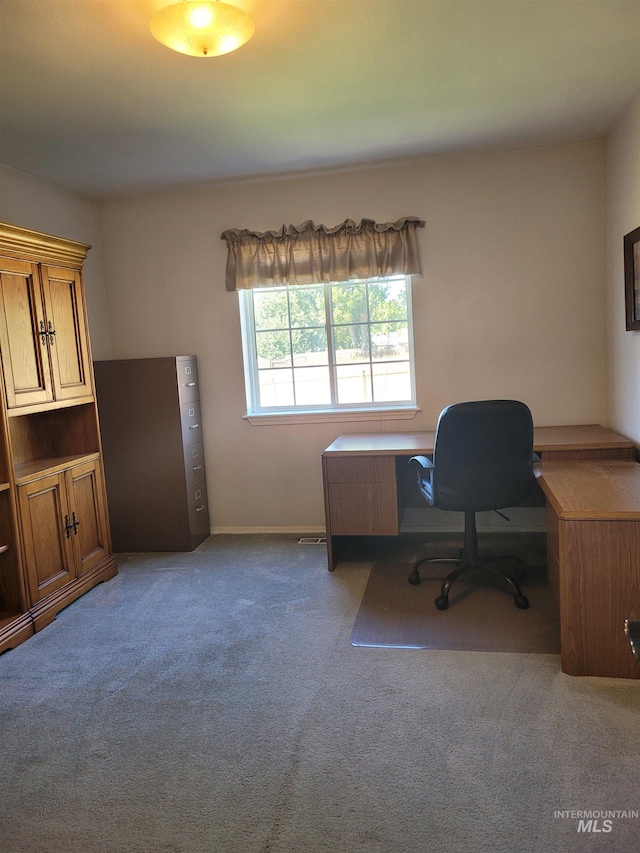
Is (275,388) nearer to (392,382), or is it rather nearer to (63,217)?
(392,382)

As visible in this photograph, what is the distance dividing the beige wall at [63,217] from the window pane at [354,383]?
1.78 meters

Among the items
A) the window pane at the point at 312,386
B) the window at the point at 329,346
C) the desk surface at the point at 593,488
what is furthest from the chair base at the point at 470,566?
the window pane at the point at 312,386

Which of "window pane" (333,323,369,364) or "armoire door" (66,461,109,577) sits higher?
"window pane" (333,323,369,364)

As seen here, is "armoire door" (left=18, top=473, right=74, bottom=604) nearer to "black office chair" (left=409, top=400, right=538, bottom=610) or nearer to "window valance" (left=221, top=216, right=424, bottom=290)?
"window valance" (left=221, top=216, right=424, bottom=290)

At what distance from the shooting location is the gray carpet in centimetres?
167

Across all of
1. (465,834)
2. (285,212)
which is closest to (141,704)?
(465,834)

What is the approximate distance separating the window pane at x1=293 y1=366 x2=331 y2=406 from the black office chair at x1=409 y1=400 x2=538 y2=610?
1422 mm

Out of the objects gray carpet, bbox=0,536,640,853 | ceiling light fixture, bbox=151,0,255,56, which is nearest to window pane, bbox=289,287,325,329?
Result: gray carpet, bbox=0,536,640,853

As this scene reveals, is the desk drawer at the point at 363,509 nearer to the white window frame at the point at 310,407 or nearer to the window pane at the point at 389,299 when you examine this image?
the white window frame at the point at 310,407

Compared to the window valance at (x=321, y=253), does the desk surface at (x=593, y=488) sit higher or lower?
lower

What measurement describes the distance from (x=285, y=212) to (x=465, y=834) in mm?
3719

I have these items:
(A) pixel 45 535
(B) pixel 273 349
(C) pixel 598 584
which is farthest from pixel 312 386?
(C) pixel 598 584

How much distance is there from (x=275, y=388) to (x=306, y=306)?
0.63 metres

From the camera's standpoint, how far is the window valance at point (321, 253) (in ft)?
13.2
